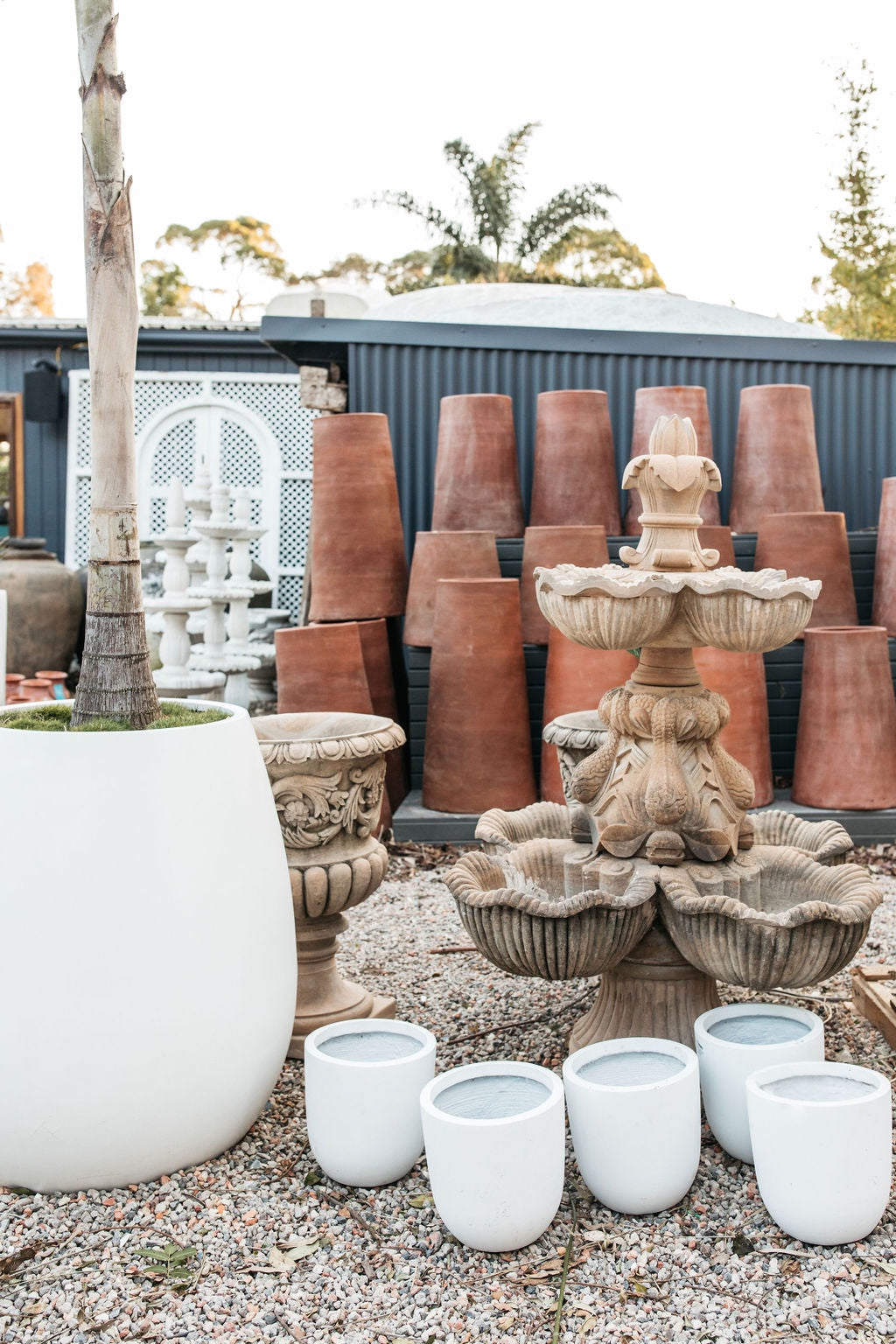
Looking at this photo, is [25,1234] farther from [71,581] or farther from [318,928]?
[71,581]

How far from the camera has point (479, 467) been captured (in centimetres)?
521

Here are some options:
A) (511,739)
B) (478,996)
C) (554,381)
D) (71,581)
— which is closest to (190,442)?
(71,581)

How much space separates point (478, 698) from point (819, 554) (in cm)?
162

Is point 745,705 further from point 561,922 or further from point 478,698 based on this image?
point 561,922

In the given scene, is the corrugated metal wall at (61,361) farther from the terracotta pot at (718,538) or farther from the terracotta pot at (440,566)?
the terracotta pot at (718,538)

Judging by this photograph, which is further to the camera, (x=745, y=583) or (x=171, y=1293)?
(x=745, y=583)

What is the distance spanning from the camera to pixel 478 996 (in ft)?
9.98

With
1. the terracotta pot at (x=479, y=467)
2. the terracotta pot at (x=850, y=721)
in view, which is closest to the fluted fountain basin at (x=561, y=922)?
the terracotta pot at (x=850, y=721)

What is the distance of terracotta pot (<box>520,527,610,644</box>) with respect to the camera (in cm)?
467

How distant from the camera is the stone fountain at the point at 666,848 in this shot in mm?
2291

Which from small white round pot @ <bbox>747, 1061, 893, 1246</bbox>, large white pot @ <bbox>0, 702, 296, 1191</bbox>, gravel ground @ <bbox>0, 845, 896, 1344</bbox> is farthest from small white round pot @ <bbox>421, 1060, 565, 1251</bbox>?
large white pot @ <bbox>0, 702, 296, 1191</bbox>

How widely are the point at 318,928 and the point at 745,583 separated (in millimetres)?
1314

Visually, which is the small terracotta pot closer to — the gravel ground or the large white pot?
the gravel ground

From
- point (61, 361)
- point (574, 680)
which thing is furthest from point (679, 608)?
point (61, 361)
